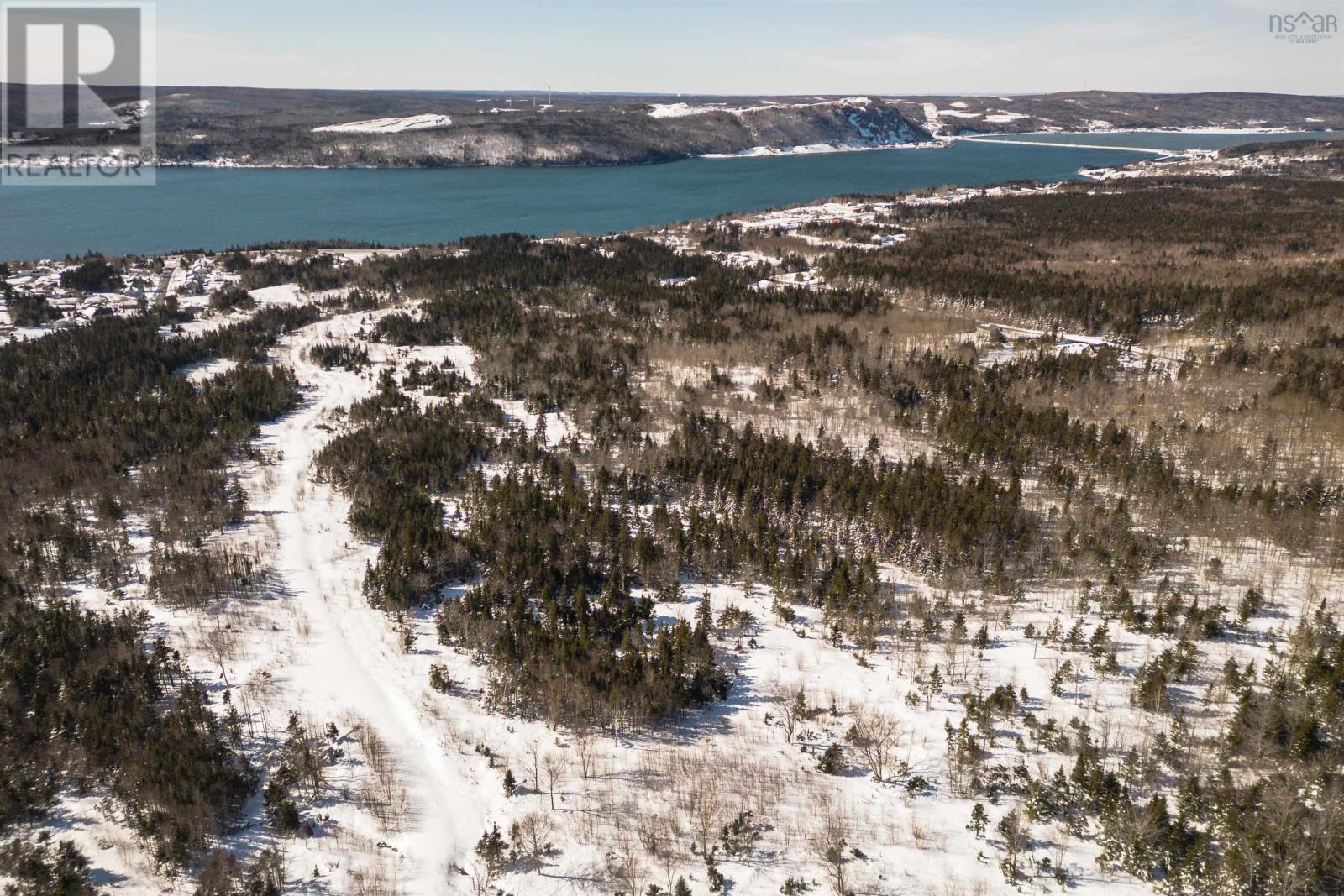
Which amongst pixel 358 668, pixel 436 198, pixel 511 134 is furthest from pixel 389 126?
pixel 358 668

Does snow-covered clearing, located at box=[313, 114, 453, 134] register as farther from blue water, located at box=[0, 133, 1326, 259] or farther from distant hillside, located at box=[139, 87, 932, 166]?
blue water, located at box=[0, 133, 1326, 259]

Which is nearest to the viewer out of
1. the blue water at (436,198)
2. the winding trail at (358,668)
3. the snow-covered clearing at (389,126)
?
the winding trail at (358,668)

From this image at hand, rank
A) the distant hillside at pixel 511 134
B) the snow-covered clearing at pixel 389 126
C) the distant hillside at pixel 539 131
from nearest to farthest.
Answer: the distant hillside at pixel 511 134
the distant hillside at pixel 539 131
the snow-covered clearing at pixel 389 126

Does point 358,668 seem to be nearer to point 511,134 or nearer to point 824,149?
point 511,134

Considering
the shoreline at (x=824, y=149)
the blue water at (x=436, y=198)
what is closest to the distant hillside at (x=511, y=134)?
the shoreline at (x=824, y=149)

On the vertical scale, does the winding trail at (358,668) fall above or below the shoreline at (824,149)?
below

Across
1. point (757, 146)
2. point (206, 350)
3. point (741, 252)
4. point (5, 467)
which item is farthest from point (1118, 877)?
point (757, 146)

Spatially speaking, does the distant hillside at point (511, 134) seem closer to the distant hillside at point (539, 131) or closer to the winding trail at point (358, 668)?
the distant hillside at point (539, 131)

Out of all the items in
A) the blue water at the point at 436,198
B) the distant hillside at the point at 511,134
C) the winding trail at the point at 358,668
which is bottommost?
the winding trail at the point at 358,668
